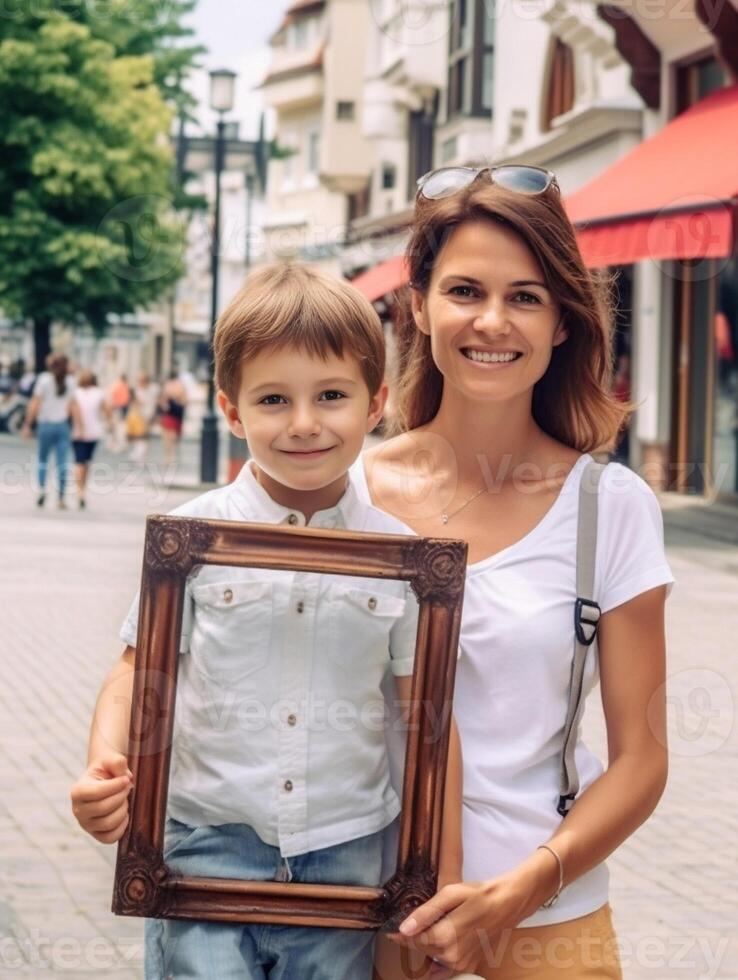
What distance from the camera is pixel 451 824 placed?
88.4 inches

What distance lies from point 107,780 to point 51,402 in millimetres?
19267

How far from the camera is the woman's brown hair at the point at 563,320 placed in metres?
2.42

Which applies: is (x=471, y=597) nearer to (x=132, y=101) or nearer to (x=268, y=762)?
(x=268, y=762)

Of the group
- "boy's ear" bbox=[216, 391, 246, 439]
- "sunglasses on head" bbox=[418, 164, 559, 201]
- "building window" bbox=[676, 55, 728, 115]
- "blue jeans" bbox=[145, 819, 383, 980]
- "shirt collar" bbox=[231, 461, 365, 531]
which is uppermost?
"building window" bbox=[676, 55, 728, 115]

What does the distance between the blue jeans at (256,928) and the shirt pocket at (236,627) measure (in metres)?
0.21

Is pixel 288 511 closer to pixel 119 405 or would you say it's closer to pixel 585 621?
pixel 585 621

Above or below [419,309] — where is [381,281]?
above

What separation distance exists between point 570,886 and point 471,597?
1.29 ft

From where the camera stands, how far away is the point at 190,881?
2197mm

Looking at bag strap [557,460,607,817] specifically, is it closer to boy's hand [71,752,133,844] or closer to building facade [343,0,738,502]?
boy's hand [71,752,133,844]

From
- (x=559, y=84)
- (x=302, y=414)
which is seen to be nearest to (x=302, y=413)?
(x=302, y=414)

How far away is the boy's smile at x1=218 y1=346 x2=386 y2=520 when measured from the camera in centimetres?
223

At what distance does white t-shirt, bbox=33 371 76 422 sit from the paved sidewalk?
7.21 m

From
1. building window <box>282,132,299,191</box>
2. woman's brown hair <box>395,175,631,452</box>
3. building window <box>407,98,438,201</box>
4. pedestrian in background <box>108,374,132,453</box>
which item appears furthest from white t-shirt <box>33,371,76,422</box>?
building window <box>282,132,299,191</box>
